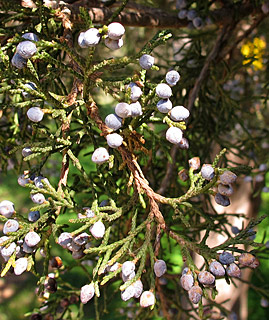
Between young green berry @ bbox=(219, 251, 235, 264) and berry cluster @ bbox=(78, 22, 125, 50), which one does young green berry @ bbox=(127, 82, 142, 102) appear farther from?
young green berry @ bbox=(219, 251, 235, 264)

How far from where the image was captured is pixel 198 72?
1.94 meters

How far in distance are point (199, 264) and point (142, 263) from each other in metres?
1.40

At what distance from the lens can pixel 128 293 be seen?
941 millimetres

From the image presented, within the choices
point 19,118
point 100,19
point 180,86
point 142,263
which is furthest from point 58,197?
point 180,86

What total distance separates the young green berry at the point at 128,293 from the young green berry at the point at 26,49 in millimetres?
660

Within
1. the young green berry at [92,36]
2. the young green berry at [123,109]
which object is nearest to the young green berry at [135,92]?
the young green berry at [123,109]

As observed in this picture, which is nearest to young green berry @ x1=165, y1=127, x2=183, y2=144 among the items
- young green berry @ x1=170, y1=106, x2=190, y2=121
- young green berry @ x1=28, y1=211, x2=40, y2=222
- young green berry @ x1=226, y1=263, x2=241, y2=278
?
young green berry @ x1=170, y1=106, x2=190, y2=121

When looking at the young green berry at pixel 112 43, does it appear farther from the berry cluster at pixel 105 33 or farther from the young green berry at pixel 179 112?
the young green berry at pixel 179 112

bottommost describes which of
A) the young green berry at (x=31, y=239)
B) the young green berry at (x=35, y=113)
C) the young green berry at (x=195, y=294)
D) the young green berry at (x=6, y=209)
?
the young green berry at (x=195, y=294)

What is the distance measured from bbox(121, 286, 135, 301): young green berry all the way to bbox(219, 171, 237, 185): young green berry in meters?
0.38

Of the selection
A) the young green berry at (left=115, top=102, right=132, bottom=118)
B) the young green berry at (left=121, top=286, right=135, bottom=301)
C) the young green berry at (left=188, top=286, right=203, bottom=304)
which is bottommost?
the young green berry at (left=188, top=286, right=203, bottom=304)

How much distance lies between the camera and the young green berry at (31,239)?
1021 millimetres

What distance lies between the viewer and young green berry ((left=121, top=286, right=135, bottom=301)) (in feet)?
3.07

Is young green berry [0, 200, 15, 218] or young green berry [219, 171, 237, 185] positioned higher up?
young green berry [219, 171, 237, 185]
